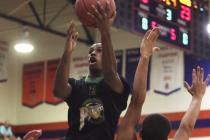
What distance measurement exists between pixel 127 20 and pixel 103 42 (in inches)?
167

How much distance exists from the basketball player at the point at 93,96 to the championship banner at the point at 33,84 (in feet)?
34.0

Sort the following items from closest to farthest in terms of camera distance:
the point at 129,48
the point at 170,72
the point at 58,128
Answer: the point at 170,72 → the point at 129,48 → the point at 58,128

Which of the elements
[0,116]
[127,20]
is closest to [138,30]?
[127,20]

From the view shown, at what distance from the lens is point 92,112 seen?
371cm

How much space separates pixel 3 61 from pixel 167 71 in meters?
4.25

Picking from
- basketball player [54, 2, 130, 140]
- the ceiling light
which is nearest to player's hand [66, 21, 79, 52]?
basketball player [54, 2, 130, 140]

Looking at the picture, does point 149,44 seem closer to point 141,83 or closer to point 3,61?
point 141,83

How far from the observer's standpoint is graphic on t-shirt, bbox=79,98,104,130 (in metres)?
3.72

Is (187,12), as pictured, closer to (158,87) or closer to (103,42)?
(158,87)

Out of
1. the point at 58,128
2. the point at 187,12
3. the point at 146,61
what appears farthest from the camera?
the point at 58,128

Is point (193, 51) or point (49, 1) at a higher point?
point (49, 1)

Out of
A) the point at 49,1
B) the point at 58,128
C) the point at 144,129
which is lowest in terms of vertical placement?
the point at 58,128

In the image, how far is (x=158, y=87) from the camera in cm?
1198

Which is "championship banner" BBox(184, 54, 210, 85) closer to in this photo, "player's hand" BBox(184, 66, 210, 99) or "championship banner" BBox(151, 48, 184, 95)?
"championship banner" BBox(151, 48, 184, 95)
